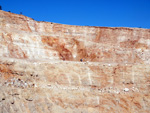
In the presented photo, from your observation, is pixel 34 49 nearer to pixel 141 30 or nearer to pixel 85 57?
pixel 85 57

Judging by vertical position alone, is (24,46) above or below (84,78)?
above

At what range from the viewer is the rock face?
1597cm

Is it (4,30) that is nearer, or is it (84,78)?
(84,78)

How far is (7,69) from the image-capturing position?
56.0 feet

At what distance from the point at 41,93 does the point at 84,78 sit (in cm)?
446

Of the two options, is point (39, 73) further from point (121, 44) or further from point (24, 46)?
point (121, 44)

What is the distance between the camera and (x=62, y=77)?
18078 millimetres

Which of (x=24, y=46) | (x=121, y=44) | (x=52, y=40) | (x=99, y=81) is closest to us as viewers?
(x=99, y=81)

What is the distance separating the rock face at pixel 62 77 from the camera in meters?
16.0

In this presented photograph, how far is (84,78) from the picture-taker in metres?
18.5

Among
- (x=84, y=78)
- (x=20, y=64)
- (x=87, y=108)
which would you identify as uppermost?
(x=20, y=64)

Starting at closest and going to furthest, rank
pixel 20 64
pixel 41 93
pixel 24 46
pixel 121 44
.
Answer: pixel 41 93
pixel 20 64
pixel 24 46
pixel 121 44

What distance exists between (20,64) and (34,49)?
22.4 ft

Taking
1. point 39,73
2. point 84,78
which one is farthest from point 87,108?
point 39,73
